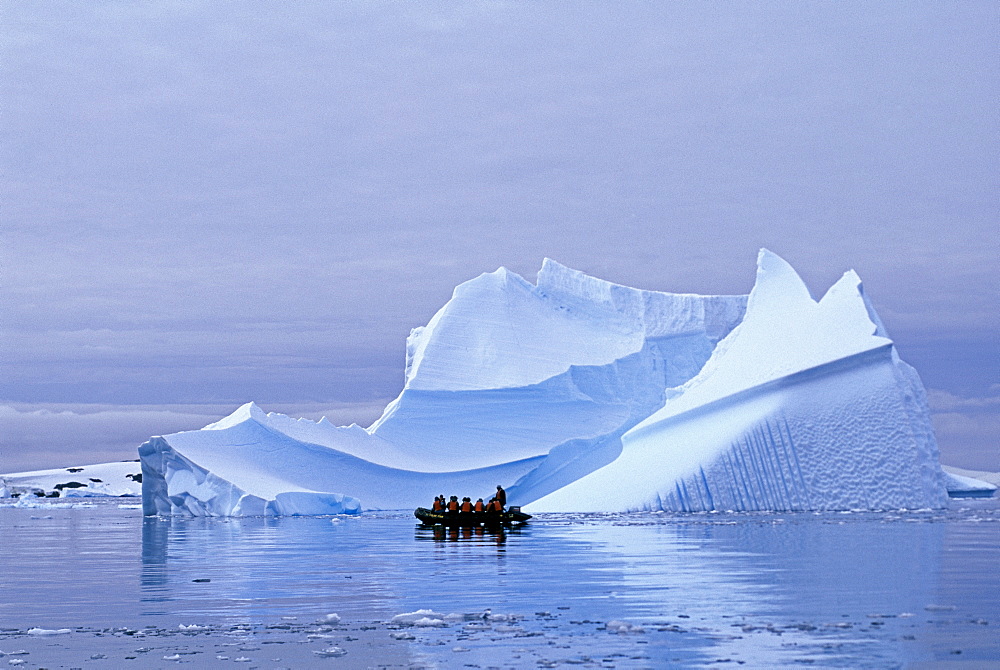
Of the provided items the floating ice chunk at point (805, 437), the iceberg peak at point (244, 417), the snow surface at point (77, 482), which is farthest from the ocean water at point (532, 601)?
the snow surface at point (77, 482)

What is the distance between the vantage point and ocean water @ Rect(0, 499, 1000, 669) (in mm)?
7055

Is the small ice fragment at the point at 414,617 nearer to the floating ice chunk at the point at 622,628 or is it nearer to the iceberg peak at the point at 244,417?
the floating ice chunk at the point at 622,628

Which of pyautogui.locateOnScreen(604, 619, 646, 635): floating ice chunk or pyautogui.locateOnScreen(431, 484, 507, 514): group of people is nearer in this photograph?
pyautogui.locateOnScreen(604, 619, 646, 635): floating ice chunk

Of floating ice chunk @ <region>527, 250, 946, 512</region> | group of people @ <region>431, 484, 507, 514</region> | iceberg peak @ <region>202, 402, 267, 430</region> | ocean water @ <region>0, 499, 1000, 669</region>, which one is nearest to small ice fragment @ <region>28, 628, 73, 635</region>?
ocean water @ <region>0, 499, 1000, 669</region>

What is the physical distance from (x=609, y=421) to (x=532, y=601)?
22.4 m

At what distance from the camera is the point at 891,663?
6496mm

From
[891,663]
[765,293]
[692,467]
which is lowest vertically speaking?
[891,663]

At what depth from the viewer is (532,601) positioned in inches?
375

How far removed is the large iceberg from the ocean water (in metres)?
4.65

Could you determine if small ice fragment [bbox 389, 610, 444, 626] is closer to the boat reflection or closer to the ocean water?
the ocean water

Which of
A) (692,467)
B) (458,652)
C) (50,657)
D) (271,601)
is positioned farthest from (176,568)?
(692,467)

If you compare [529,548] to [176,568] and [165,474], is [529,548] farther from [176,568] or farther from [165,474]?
[165,474]

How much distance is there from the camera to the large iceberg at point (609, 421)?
22.7m

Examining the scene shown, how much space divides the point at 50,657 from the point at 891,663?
5.06 m
